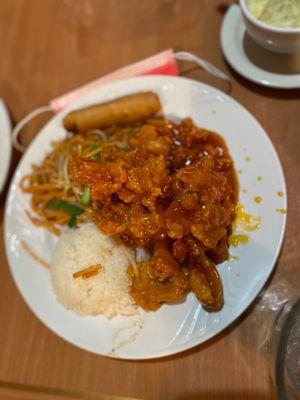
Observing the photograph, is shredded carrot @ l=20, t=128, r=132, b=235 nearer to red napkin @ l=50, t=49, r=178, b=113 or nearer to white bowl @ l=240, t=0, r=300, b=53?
red napkin @ l=50, t=49, r=178, b=113

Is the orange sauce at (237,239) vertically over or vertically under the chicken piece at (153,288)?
over

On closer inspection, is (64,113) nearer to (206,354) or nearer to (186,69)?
(186,69)

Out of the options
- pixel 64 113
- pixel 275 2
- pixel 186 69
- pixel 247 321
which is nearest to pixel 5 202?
pixel 64 113

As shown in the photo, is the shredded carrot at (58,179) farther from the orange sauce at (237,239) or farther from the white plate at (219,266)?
the orange sauce at (237,239)

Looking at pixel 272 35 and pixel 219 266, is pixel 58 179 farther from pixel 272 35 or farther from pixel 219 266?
pixel 272 35

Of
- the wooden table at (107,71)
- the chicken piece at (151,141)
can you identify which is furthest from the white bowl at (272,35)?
the chicken piece at (151,141)

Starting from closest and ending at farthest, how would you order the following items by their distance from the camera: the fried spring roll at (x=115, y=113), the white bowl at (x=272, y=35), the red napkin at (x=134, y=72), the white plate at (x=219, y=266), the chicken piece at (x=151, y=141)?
the white plate at (x=219, y=266), the white bowl at (x=272, y=35), the chicken piece at (x=151, y=141), the fried spring roll at (x=115, y=113), the red napkin at (x=134, y=72)
